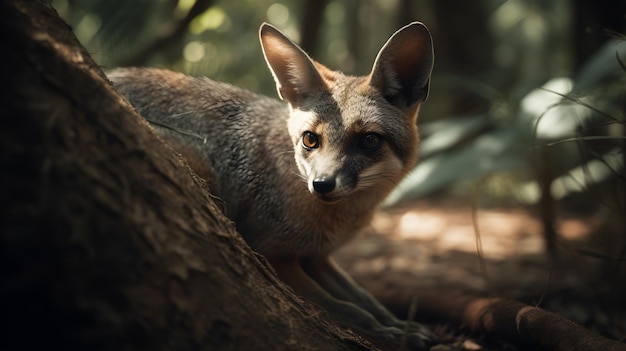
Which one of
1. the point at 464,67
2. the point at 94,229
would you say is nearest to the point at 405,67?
the point at 94,229

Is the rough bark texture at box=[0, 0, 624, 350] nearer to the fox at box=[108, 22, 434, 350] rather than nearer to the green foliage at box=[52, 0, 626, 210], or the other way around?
the green foliage at box=[52, 0, 626, 210]

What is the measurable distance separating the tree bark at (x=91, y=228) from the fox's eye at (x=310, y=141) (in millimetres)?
1615

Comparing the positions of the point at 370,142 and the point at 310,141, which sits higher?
the point at 370,142

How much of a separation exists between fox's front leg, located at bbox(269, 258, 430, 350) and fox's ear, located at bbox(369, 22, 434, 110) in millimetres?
1539

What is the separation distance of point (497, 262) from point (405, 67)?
11.3 ft

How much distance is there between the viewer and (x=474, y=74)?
10.8 m

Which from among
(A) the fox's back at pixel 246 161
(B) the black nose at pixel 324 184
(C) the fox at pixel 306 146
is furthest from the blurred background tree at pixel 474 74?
(B) the black nose at pixel 324 184

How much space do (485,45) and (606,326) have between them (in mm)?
8112

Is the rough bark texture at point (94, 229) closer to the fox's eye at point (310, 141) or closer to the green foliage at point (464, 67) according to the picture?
the green foliage at point (464, 67)

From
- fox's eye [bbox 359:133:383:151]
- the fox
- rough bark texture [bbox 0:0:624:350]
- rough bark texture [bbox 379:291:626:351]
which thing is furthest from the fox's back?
rough bark texture [bbox 0:0:624:350]

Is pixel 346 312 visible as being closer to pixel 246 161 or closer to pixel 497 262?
pixel 246 161

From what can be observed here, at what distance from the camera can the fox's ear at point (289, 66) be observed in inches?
163

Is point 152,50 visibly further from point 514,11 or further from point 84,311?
point 514,11

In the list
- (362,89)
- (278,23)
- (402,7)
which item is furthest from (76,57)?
(278,23)
